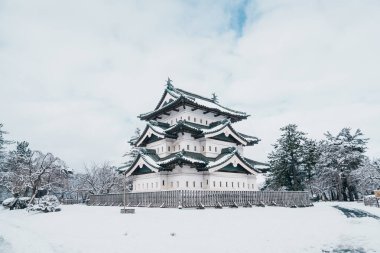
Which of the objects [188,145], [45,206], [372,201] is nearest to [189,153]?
[188,145]

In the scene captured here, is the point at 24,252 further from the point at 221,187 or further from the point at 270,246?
the point at 221,187

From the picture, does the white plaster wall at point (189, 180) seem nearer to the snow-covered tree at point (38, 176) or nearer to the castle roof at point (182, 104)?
the castle roof at point (182, 104)

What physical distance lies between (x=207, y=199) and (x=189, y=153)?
8502 millimetres

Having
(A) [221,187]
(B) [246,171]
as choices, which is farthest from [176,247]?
(B) [246,171]

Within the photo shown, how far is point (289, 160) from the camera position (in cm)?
4750

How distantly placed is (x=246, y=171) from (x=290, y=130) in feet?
60.3

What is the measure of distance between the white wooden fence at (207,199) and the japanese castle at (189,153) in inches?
152

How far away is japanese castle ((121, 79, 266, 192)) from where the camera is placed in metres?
29.7

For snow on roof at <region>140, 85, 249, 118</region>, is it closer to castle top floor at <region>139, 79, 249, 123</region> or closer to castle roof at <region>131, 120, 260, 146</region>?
castle top floor at <region>139, 79, 249, 123</region>

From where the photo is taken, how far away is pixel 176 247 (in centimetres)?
887

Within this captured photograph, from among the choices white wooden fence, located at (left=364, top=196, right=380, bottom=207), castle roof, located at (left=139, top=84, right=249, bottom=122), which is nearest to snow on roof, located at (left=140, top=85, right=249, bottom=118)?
castle roof, located at (left=139, top=84, right=249, bottom=122)

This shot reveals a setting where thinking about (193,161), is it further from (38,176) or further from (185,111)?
(38,176)

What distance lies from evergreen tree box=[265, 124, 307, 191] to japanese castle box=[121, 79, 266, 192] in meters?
11.9

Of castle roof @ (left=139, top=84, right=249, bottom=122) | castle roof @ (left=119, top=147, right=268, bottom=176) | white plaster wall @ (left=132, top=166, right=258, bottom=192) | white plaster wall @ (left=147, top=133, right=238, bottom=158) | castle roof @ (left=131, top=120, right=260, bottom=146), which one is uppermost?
castle roof @ (left=139, top=84, right=249, bottom=122)
